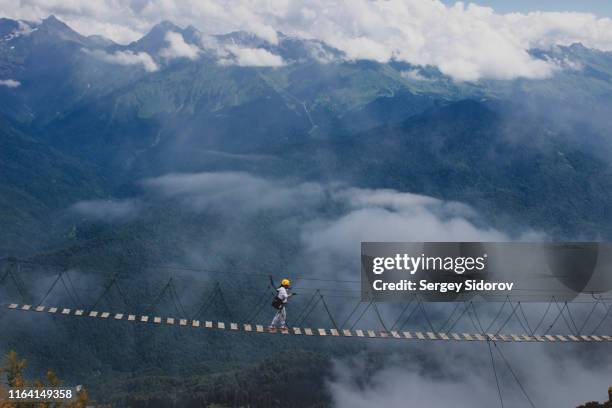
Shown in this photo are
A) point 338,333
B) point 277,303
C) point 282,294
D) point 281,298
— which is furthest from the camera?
point 338,333

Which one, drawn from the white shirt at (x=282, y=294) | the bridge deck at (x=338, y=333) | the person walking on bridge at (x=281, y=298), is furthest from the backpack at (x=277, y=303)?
the bridge deck at (x=338, y=333)

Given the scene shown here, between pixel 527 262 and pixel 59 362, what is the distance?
7086 inches

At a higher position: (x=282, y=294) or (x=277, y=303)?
(x=282, y=294)

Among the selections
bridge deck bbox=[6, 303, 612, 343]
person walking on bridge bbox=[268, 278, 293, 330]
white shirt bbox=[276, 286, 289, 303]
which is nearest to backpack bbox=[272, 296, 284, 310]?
person walking on bridge bbox=[268, 278, 293, 330]

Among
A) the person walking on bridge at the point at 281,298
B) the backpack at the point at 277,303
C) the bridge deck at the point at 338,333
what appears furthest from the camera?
the bridge deck at the point at 338,333

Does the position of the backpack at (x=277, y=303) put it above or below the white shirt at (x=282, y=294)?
below

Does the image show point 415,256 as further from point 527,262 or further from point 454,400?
point 454,400

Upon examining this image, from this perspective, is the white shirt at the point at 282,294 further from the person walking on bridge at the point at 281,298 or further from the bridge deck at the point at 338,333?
the bridge deck at the point at 338,333

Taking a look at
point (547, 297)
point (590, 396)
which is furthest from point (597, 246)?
point (590, 396)

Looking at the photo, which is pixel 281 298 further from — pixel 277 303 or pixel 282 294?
pixel 277 303

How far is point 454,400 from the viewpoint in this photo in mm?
181375

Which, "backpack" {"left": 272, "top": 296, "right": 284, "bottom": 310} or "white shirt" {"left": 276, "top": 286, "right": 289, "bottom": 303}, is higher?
"white shirt" {"left": 276, "top": 286, "right": 289, "bottom": 303}

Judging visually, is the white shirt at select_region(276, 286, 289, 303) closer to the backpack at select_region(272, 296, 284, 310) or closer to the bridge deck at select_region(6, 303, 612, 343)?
the backpack at select_region(272, 296, 284, 310)

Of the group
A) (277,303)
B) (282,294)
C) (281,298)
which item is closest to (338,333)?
(277,303)
